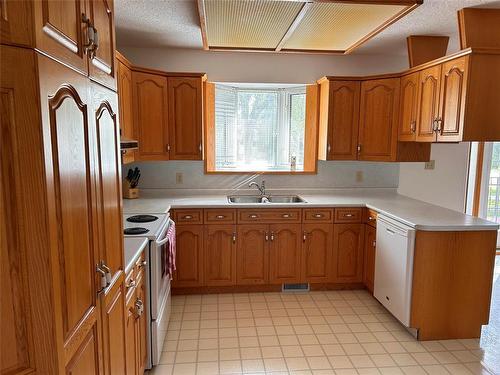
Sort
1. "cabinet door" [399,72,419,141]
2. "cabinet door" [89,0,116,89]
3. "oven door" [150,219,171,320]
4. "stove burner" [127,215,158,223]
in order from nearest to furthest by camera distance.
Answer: "cabinet door" [89,0,116,89], "oven door" [150,219,171,320], "stove burner" [127,215,158,223], "cabinet door" [399,72,419,141]

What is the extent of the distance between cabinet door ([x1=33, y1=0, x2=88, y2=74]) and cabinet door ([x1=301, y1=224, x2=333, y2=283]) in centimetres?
271

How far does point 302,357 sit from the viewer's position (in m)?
2.41

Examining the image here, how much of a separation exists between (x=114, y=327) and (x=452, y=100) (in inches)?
105

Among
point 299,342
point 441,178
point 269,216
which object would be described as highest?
point 441,178

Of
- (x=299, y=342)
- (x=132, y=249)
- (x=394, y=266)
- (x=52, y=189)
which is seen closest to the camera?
(x=52, y=189)

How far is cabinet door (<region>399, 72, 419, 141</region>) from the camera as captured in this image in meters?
3.12

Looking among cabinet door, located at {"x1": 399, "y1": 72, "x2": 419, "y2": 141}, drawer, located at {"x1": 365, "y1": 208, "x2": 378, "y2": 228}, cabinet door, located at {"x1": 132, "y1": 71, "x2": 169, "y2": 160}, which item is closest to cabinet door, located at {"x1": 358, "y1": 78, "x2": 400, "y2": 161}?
cabinet door, located at {"x1": 399, "y1": 72, "x2": 419, "y2": 141}

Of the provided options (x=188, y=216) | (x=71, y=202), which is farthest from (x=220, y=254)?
(x=71, y=202)

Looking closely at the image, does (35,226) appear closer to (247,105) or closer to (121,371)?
→ (121,371)

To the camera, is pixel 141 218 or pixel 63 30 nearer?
pixel 63 30

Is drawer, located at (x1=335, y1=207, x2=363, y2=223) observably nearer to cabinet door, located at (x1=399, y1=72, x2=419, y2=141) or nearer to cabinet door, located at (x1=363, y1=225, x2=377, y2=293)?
cabinet door, located at (x1=363, y1=225, x2=377, y2=293)

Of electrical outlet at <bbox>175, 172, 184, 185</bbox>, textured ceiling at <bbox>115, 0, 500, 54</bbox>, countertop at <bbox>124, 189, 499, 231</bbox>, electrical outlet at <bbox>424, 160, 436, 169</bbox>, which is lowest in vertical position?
countertop at <bbox>124, 189, 499, 231</bbox>

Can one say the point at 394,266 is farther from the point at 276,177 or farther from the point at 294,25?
the point at 294,25

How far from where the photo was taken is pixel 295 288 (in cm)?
352
